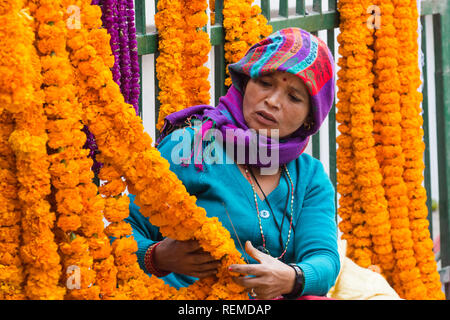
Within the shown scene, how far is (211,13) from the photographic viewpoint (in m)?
2.82

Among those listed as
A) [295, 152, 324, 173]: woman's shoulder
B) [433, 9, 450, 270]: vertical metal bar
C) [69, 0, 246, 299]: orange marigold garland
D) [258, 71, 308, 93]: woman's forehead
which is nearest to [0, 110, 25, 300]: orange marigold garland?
[69, 0, 246, 299]: orange marigold garland

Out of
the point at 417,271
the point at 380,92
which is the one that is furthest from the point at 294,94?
the point at 417,271

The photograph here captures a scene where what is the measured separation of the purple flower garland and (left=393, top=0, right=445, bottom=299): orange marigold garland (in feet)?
4.76

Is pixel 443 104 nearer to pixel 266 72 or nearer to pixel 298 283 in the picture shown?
pixel 266 72

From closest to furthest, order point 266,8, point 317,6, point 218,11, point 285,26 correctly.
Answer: point 218,11
point 266,8
point 285,26
point 317,6

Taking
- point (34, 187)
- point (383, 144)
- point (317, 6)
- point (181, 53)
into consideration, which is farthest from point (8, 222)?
point (317, 6)

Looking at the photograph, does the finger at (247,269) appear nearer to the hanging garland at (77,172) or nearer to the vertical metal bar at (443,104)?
the hanging garland at (77,172)

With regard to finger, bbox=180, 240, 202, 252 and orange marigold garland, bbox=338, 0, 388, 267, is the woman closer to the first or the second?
finger, bbox=180, 240, 202, 252

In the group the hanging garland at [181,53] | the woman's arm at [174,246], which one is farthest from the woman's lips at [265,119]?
the hanging garland at [181,53]

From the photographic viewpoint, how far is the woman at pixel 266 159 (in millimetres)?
1886

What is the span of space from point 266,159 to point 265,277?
0.42m

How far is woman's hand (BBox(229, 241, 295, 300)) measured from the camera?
162 centimetres

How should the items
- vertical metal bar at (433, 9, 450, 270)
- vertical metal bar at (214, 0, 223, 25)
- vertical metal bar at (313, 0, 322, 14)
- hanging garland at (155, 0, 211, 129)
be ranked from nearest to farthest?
hanging garland at (155, 0, 211, 129), vertical metal bar at (214, 0, 223, 25), vertical metal bar at (313, 0, 322, 14), vertical metal bar at (433, 9, 450, 270)

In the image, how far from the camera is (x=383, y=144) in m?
3.10
